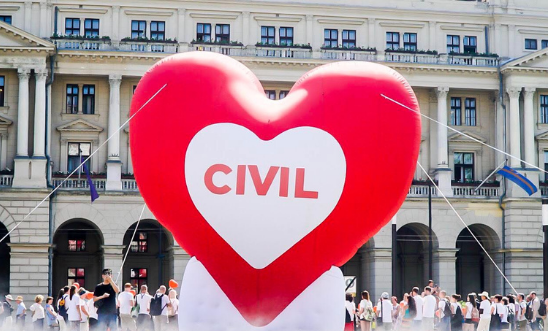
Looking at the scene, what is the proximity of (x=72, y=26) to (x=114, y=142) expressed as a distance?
6.24 m

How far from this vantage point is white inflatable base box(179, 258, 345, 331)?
13172 millimetres

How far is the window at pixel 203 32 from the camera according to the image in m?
47.9

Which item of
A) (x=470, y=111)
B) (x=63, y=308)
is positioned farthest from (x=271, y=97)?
(x=63, y=308)

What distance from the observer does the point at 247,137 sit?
1316 centimetres

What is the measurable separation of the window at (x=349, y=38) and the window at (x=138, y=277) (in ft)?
50.0

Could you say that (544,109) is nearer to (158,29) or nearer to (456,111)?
(456,111)

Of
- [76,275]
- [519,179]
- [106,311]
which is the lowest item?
[76,275]

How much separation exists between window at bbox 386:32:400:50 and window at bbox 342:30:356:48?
177 cm

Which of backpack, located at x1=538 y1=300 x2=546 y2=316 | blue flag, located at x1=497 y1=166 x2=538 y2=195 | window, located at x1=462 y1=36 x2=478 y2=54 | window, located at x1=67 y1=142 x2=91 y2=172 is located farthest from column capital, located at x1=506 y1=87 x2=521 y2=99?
backpack, located at x1=538 y1=300 x2=546 y2=316

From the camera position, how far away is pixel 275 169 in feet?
42.8

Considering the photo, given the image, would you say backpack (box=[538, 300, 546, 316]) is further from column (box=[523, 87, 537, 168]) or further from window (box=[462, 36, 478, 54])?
window (box=[462, 36, 478, 54])

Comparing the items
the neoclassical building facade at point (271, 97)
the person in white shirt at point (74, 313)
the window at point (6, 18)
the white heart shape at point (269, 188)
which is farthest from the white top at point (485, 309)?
the window at point (6, 18)

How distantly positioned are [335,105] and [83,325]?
10.1 m

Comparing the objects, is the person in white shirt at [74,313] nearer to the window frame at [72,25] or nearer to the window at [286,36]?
the window frame at [72,25]
